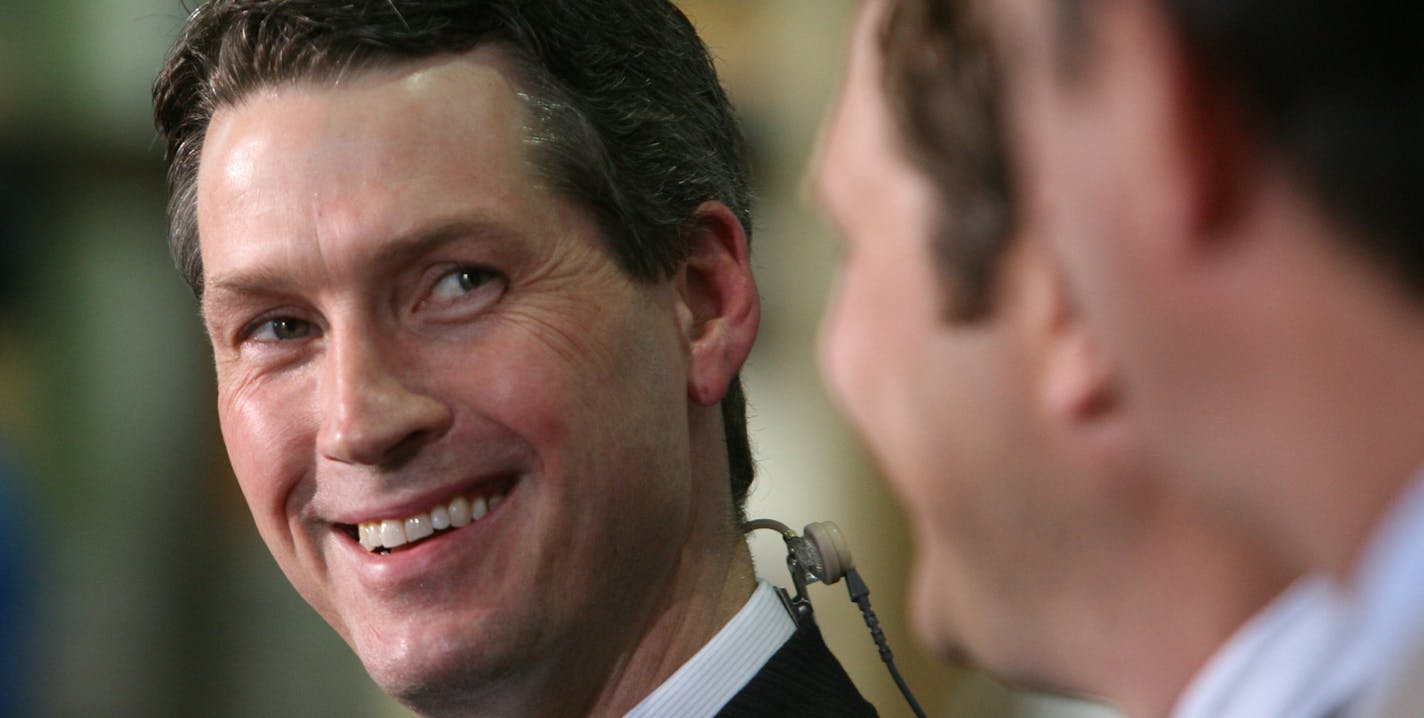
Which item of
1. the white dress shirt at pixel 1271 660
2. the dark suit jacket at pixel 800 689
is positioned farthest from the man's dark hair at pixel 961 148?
the dark suit jacket at pixel 800 689

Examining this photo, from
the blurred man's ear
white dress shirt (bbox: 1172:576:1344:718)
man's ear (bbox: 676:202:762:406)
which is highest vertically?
the blurred man's ear

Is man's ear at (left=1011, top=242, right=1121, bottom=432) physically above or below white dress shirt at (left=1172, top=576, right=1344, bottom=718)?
above

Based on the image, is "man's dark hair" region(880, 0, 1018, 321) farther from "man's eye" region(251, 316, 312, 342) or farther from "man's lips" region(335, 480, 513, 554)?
"man's eye" region(251, 316, 312, 342)

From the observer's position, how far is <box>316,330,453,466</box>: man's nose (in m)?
1.79

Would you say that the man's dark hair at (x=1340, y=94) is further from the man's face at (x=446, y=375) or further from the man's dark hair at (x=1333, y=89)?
the man's face at (x=446, y=375)

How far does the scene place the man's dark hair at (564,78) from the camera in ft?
6.28

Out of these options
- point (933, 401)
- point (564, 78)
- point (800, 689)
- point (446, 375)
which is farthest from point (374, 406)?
point (933, 401)

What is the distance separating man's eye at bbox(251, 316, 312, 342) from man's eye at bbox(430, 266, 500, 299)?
8.0 inches

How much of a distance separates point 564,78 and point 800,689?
74 cm

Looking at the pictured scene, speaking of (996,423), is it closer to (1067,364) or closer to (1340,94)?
(1067,364)

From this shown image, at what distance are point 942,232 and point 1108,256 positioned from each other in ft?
0.22

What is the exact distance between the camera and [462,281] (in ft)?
6.21

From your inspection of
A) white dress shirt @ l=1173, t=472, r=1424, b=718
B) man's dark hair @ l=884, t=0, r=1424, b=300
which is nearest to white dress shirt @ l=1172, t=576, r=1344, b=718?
white dress shirt @ l=1173, t=472, r=1424, b=718

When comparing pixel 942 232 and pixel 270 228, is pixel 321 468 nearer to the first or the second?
pixel 270 228
